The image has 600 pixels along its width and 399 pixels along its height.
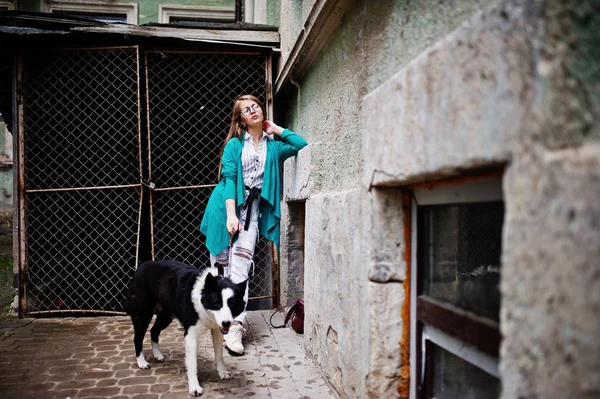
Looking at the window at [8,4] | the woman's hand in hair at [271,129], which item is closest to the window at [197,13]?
the window at [8,4]

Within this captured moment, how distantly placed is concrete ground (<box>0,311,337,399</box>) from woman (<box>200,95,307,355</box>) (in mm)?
426

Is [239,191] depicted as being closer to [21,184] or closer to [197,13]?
[21,184]

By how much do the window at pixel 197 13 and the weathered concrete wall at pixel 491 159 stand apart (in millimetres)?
7508

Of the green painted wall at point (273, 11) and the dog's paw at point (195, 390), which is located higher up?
the green painted wall at point (273, 11)

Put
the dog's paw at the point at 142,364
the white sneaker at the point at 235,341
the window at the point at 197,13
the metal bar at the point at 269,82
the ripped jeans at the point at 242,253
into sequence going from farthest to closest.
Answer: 1. the window at the point at 197,13
2. the metal bar at the point at 269,82
3. the ripped jeans at the point at 242,253
4. the white sneaker at the point at 235,341
5. the dog's paw at the point at 142,364

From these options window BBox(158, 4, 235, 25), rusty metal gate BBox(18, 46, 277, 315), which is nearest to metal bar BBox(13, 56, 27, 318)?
rusty metal gate BBox(18, 46, 277, 315)

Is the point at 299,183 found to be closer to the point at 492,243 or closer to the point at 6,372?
the point at 492,243

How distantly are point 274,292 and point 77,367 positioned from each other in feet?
7.62

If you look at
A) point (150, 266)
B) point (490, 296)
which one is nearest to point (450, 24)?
point (490, 296)

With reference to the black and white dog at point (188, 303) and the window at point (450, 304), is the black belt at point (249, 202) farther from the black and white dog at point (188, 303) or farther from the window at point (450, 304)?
the window at point (450, 304)

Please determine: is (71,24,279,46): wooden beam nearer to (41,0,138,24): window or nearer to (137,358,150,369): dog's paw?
(137,358,150,369): dog's paw

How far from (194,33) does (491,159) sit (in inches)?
184

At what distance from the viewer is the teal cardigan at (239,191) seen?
13.0 ft

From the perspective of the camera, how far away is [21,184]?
512 centimetres
